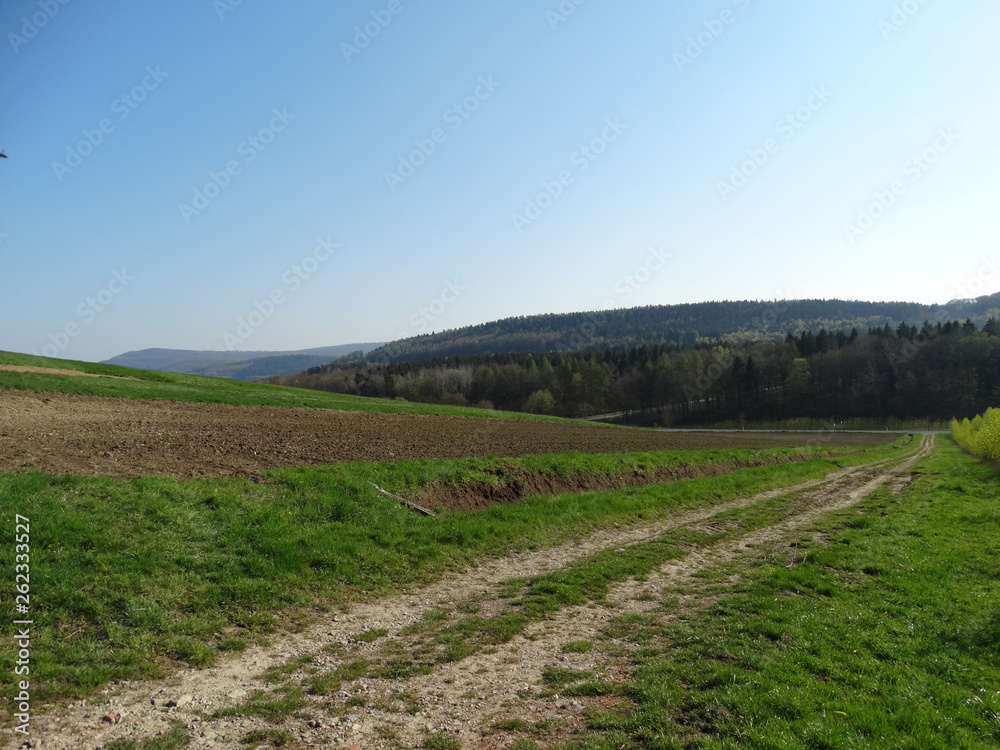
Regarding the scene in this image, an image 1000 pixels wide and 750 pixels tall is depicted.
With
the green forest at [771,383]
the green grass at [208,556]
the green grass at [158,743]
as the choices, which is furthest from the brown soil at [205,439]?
the green forest at [771,383]

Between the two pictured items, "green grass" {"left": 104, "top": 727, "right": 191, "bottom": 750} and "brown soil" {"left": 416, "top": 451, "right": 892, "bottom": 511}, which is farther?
"brown soil" {"left": 416, "top": 451, "right": 892, "bottom": 511}

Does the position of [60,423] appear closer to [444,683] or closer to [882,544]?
[444,683]

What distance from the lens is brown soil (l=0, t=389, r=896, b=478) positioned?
13.0 m

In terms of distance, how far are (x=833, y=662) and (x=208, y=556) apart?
10110 mm

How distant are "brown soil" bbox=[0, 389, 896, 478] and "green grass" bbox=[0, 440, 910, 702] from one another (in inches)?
86.1

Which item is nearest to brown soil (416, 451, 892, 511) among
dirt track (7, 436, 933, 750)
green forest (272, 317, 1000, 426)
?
dirt track (7, 436, 933, 750)

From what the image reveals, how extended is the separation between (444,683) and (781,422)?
100405 millimetres

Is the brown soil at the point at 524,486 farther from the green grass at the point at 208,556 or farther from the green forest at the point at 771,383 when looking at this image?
the green forest at the point at 771,383

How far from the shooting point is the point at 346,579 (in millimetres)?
9766

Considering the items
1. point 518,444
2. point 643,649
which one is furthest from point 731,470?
point 643,649

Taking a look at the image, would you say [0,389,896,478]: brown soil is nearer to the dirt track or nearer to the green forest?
the dirt track

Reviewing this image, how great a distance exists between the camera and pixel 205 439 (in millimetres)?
17391

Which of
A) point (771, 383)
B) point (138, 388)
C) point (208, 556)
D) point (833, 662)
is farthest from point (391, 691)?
point (771, 383)

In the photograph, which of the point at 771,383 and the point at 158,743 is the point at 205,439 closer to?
the point at 158,743
